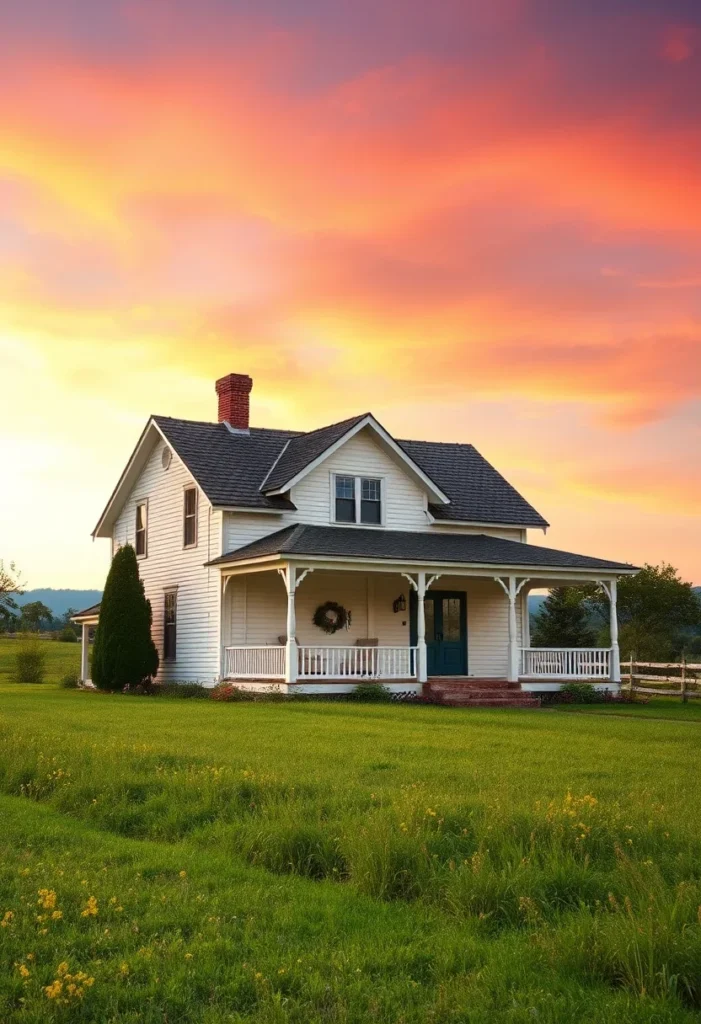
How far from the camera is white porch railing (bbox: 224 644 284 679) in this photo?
27547 millimetres

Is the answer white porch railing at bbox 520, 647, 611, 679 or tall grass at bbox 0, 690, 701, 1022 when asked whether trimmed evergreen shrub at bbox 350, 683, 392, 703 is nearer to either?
white porch railing at bbox 520, 647, 611, 679

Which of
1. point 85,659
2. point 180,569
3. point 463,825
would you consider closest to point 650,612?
point 85,659

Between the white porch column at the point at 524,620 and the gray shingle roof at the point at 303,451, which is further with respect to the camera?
the white porch column at the point at 524,620

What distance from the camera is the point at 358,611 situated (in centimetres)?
3077

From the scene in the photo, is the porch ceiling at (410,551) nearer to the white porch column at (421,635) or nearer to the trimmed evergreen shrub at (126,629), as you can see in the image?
the white porch column at (421,635)

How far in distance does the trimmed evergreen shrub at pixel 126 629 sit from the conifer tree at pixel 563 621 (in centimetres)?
3048

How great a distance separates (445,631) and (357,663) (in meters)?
4.35

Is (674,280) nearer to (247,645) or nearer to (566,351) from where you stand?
(566,351)

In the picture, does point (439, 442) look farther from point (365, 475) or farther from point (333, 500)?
point (333, 500)

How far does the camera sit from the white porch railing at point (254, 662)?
27547mm

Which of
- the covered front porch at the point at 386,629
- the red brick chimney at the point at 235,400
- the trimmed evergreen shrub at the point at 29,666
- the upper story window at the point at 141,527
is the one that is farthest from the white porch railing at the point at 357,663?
the trimmed evergreen shrub at the point at 29,666

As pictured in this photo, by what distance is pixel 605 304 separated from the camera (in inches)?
963

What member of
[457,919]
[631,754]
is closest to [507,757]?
[631,754]

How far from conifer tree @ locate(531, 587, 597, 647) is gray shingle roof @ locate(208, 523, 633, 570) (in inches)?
1034
